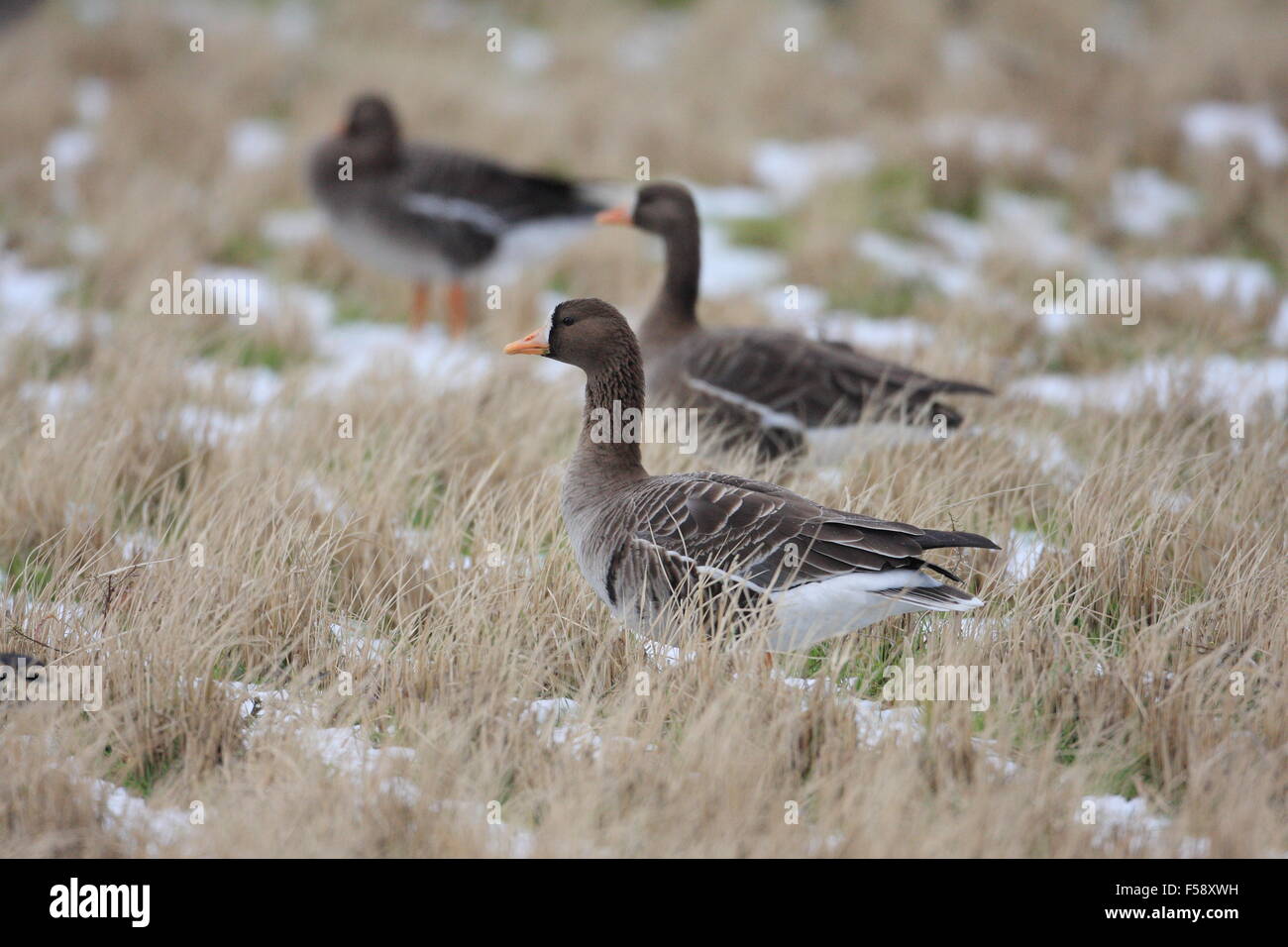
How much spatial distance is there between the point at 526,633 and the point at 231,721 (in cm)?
106

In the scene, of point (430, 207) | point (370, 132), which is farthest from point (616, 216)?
point (370, 132)

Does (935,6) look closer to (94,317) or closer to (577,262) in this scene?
(577,262)

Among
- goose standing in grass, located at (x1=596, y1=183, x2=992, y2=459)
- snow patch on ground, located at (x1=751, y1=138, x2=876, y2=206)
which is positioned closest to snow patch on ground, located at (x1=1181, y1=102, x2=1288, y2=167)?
snow patch on ground, located at (x1=751, y1=138, x2=876, y2=206)

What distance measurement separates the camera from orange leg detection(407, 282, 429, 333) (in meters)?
8.77

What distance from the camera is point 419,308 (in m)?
8.84

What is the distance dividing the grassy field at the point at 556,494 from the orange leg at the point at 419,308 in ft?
0.53

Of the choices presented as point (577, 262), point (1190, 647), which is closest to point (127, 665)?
point (1190, 647)

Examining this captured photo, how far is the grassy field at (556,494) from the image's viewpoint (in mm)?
3486

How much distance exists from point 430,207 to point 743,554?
5.48m

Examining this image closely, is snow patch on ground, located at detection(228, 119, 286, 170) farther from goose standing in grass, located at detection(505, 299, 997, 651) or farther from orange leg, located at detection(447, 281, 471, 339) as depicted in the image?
goose standing in grass, located at detection(505, 299, 997, 651)

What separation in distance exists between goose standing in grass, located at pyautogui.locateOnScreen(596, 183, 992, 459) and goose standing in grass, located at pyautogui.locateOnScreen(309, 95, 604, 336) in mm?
2561

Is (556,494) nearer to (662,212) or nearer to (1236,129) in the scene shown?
(662,212)
